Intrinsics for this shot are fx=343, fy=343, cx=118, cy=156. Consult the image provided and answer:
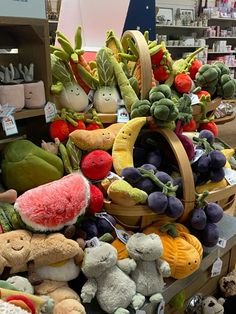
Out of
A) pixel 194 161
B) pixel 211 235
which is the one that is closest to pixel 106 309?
pixel 211 235

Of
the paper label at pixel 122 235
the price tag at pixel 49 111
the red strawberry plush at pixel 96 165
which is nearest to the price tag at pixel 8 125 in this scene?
the price tag at pixel 49 111

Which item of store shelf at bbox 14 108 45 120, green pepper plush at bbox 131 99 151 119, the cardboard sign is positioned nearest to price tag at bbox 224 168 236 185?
green pepper plush at bbox 131 99 151 119

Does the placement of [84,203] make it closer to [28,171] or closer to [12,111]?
[28,171]

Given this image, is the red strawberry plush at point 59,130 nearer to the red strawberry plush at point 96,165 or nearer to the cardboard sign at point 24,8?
the red strawberry plush at point 96,165

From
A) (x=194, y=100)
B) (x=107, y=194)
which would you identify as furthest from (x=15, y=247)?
(x=194, y=100)

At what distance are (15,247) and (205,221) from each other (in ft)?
2.07

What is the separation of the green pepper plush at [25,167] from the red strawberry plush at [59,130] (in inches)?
4.8

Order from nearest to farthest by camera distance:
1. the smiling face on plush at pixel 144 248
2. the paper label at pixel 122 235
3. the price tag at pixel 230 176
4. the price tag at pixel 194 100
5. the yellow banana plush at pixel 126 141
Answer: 1. the smiling face on plush at pixel 144 248
2. the paper label at pixel 122 235
3. the yellow banana plush at pixel 126 141
4. the price tag at pixel 230 176
5. the price tag at pixel 194 100

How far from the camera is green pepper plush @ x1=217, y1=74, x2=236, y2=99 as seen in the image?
5.14 feet

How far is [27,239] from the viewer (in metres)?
0.91

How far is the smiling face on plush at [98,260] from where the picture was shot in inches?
36.4

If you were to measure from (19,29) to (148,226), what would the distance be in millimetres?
819

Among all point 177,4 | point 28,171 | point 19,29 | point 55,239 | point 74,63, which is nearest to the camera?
point 55,239

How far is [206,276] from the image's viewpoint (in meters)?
1.31
